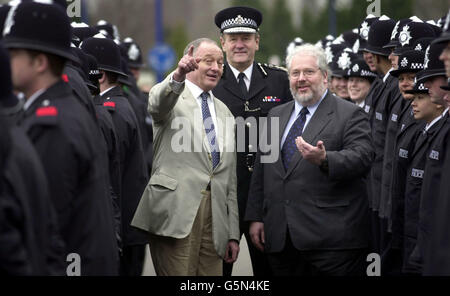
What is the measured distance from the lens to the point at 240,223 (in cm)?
825

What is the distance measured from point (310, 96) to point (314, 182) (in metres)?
0.74

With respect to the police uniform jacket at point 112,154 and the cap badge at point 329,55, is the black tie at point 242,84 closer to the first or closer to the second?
the police uniform jacket at point 112,154

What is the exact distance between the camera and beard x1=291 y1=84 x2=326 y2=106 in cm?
758

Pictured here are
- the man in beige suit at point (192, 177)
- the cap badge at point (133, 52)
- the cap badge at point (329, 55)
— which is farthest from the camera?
the cap badge at point (133, 52)

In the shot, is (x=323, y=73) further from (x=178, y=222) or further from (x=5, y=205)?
(x=5, y=205)

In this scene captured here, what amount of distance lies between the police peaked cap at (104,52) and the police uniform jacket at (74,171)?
3.13 metres

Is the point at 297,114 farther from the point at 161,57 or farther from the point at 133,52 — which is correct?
the point at 161,57

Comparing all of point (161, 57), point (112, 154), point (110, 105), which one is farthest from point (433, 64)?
point (161, 57)

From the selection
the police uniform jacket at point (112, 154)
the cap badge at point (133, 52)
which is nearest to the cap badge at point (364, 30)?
the police uniform jacket at point (112, 154)

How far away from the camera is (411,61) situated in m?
8.16

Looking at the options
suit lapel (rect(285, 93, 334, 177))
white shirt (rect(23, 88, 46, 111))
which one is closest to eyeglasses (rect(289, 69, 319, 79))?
suit lapel (rect(285, 93, 334, 177))

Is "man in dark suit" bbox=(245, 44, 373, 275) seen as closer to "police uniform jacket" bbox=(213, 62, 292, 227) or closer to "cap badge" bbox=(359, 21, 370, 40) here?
"police uniform jacket" bbox=(213, 62, 292, 227)

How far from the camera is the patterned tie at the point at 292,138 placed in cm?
751
